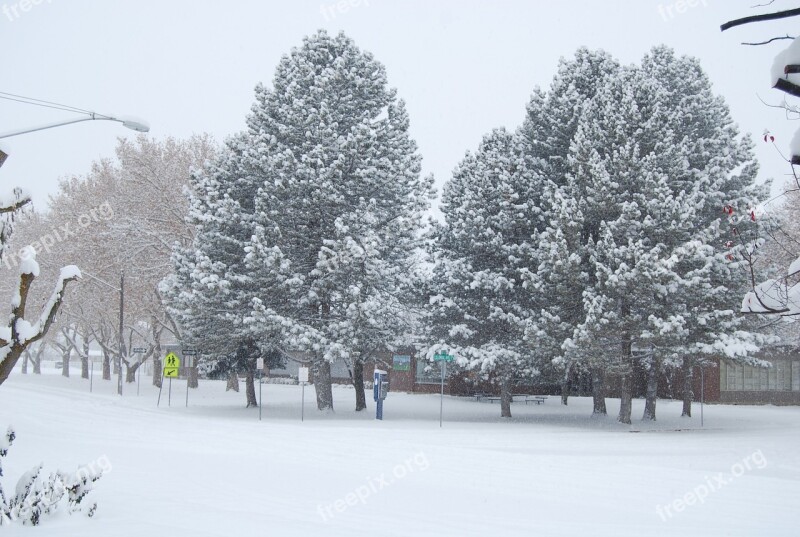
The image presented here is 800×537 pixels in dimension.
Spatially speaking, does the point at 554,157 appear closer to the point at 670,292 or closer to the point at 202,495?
the point at 670,292

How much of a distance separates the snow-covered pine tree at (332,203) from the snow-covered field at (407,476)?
4.10m

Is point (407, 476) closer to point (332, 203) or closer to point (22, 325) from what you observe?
point (22, 325)

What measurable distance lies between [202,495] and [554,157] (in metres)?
23.8

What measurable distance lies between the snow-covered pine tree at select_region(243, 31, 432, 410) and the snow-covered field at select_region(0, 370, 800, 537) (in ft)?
13.5

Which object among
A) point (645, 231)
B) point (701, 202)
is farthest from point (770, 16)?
point (701, 202)

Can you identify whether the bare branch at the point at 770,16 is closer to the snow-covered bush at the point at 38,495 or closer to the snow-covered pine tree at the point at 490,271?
the snow-covered bush at the point at 38,495

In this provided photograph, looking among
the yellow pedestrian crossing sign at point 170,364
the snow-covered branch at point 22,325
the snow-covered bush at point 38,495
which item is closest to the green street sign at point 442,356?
the yellow pedestrian crossing sign at point 170,364

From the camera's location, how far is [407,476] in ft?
50.5

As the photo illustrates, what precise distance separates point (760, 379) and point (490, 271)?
27150mm

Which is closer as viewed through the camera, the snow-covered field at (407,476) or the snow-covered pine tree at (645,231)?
the snow-covered field at (407,476)

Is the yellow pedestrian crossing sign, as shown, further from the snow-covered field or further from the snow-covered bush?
the snow-covered bush

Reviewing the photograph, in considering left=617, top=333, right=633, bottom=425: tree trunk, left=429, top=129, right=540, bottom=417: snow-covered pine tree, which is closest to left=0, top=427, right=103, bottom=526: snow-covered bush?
left=429, top=129, right=540, bottom=417: snow-covered pine tree

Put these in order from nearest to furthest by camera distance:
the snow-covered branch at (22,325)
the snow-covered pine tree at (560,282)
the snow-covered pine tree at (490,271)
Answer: the snow-covered branch at (22,325)
the snow-covered pine tree at (560,282)
the snow-covered pine tree at (490,271)

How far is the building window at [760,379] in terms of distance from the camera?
5022 centimetres
